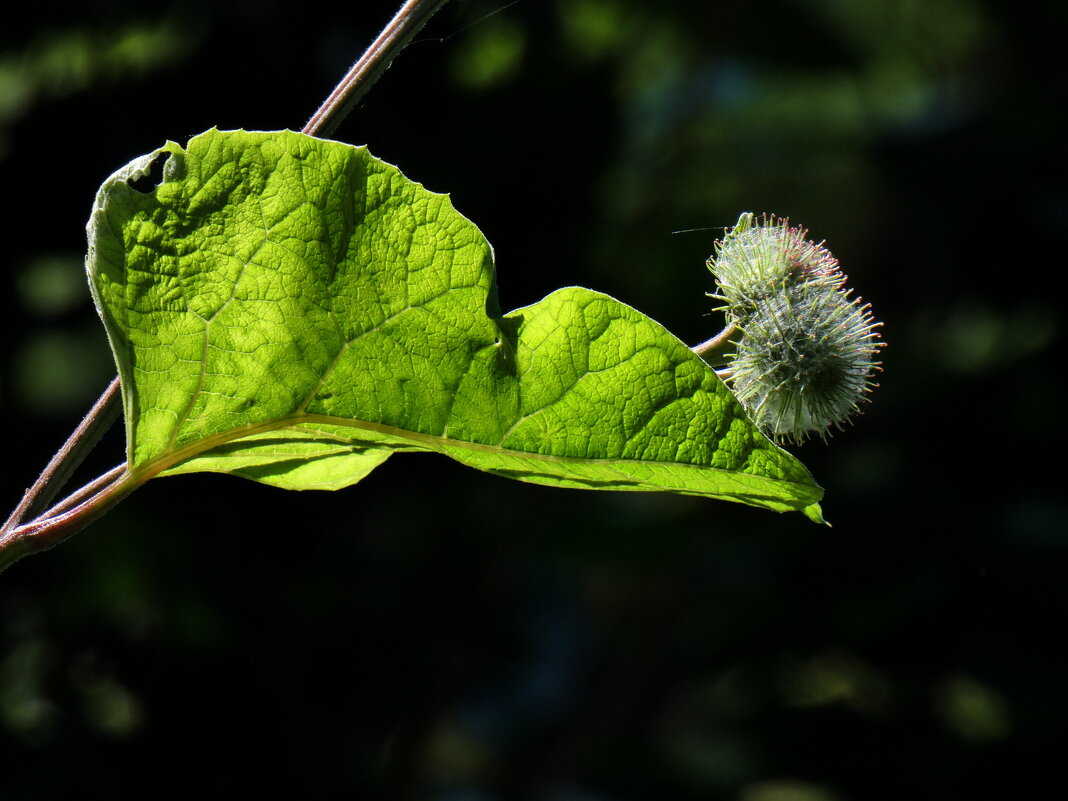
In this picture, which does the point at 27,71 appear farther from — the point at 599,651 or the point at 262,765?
the point at 599,651

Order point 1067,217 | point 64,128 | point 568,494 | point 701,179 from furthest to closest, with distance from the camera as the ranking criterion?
1. point 701,179
2. point 1067,217
3. point 568,494
4. point 64,128

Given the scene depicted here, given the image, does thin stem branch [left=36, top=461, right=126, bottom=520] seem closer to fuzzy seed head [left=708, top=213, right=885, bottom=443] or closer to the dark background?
fuzzy seed head [left=708, top=213, right=885, bottom=443]

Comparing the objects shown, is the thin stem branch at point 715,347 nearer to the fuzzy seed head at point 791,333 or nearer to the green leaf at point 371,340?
the fuzzy seed head at point 791,333

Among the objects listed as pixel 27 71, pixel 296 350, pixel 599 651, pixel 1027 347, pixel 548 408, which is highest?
pixel 27 71

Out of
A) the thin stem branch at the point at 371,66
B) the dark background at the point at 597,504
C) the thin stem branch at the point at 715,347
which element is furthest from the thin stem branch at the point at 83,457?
the dark background at the point at 597,504

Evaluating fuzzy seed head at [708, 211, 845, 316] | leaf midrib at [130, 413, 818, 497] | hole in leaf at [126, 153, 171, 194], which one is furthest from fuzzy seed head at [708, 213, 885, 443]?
hole in leaf at [126, 153, 171, 194]

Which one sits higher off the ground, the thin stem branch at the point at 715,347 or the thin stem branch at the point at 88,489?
the thin stem branch at the point at 88,489

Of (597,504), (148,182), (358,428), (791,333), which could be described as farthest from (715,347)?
(597,504)

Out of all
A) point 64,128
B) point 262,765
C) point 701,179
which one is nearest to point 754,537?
point 701,179

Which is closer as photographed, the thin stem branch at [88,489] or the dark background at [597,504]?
the thin stem branch at [88,489]
